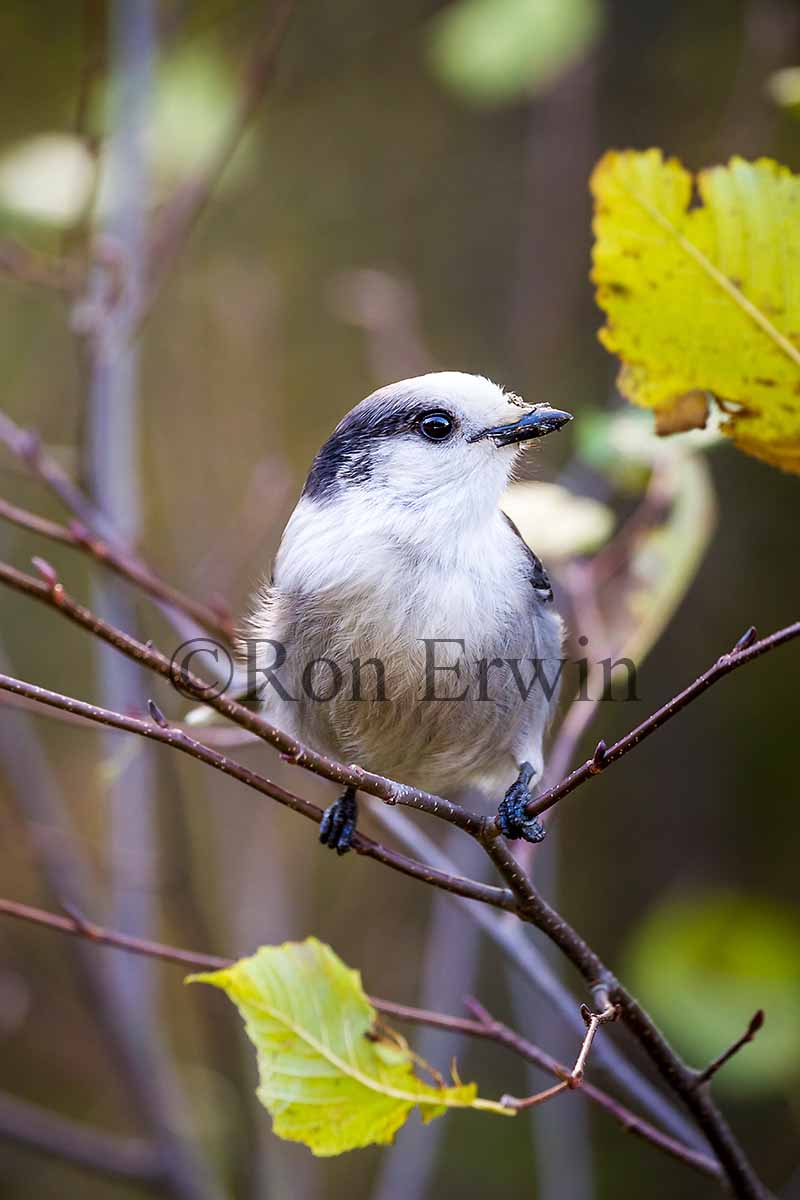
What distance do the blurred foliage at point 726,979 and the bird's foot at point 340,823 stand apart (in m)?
0.97

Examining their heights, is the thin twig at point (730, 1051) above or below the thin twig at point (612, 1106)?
above

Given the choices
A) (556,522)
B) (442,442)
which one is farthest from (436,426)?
(556,522)

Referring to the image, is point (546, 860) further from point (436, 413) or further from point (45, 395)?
point (45, 395)

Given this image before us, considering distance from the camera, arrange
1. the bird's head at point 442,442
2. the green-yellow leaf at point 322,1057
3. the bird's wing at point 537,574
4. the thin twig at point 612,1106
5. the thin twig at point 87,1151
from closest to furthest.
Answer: the green-yellow leaf at point 322,1057 < the thin twig at point 612,1106 < the bird's head at point 442,442 < the bird's wing at point 537,574 < the thin twig at point 87,1151

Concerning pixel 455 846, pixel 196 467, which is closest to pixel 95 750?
pixel 196 467

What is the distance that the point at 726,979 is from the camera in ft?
7.29

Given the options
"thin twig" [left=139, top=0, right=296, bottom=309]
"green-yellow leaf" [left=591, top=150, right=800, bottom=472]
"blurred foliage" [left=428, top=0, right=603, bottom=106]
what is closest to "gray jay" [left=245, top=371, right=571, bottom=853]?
"green-yellow leaf" [left=591, top=150, right=800, bottom=472]

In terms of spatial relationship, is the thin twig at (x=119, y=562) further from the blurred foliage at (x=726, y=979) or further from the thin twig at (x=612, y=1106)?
the blurred foliage at (x=726, y=979)

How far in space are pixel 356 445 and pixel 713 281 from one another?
0.52 meters

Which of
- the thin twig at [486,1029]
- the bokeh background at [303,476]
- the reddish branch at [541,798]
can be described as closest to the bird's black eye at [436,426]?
the bokeh background at [303,476]

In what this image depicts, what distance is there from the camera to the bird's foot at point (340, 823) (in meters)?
1.40

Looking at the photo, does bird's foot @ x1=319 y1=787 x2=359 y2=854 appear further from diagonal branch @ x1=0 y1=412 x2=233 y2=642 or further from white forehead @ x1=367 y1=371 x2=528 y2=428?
white forehead @ x1=367 y1=371 x2=528 y2=428

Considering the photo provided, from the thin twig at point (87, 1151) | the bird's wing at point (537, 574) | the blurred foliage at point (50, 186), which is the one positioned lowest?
the thin twig at point (87, 1151)

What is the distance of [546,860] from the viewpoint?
2.42 meters
